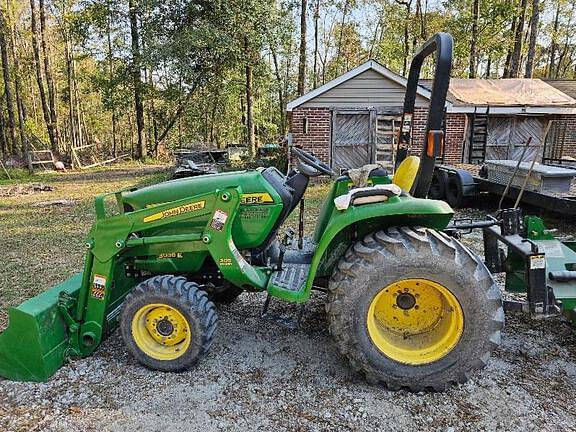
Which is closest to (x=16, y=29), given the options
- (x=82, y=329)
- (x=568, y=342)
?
(x=82, y=329)

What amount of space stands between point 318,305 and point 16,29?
91.5 ft

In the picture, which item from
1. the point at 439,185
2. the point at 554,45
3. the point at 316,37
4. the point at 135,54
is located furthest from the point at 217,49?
the point at 554,45

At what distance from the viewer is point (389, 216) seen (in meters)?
2.71

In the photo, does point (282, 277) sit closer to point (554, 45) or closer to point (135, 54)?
point (135, 54)

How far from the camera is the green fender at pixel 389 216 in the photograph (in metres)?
2.57

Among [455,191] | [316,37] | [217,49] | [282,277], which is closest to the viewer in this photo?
[282,277]

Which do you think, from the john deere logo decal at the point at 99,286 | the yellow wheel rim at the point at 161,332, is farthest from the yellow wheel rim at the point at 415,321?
the john deere logo decal at the point at 99,286

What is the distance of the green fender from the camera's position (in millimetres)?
2568

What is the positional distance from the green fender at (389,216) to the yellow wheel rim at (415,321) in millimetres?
370

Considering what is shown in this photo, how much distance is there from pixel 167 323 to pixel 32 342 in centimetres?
78

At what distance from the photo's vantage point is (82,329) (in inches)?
116

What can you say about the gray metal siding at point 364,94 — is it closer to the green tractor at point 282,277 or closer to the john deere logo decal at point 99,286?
the green tractor at point 282,277

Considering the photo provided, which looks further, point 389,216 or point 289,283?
point 289,283

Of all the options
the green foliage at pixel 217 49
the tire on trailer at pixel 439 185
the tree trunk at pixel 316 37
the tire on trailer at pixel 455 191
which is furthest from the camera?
the tree trunk at pixel 316 37
